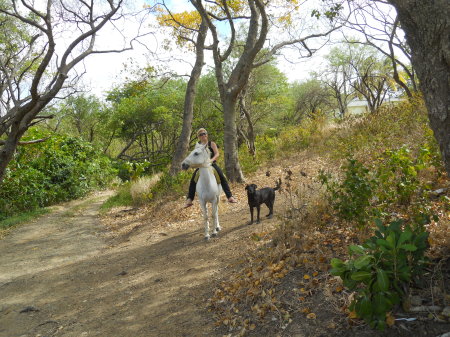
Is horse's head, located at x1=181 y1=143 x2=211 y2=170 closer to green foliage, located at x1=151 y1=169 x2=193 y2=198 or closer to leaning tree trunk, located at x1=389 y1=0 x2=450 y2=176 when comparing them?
leaning tree trunk, located at x1=389 y1=0 x2=450 y2=176

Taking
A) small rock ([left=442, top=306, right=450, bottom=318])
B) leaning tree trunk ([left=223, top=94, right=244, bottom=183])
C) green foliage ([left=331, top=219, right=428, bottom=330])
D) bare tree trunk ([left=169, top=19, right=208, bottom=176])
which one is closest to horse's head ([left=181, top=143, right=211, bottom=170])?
green foliage ([left=331, top=219, right=428, bottom=330])

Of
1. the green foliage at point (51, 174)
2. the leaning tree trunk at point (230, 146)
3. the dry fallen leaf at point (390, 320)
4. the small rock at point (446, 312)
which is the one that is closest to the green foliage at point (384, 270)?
the dry fallen leaf at point (390, 320)

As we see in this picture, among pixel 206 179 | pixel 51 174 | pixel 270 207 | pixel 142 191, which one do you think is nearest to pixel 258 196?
pixel 270 207

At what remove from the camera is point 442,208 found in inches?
163

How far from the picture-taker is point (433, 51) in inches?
91.4

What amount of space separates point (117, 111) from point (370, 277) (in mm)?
25785

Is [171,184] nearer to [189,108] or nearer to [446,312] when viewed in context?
[189,108]

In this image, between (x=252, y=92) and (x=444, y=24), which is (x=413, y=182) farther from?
(x=252, y=92)

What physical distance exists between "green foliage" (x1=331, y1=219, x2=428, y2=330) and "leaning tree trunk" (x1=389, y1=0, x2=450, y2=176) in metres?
0.67

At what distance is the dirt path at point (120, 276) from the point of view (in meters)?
4.22

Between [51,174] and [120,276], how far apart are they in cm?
1222

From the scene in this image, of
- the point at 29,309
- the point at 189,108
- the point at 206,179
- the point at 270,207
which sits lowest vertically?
the point at 29,309

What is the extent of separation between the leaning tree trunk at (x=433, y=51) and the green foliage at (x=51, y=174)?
14.2m

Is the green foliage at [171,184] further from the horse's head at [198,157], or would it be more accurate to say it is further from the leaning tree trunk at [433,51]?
the leaning tree trunk at [433,51]
